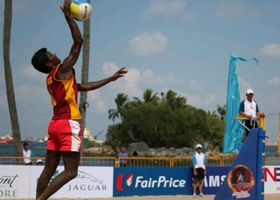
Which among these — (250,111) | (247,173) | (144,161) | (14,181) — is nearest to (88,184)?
(14,181)

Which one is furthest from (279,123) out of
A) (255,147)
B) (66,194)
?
(66,194)

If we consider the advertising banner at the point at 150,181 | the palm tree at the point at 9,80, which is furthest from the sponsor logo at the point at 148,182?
the palm tree at the point at 9,80

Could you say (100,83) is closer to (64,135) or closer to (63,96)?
(63,96)

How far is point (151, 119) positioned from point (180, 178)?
50829mm

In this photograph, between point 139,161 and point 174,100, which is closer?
point 139,161

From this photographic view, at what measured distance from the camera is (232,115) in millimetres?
14891

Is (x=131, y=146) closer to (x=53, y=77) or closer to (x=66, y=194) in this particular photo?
(x=66, y=194)

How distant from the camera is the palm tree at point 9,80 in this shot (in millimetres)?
17969

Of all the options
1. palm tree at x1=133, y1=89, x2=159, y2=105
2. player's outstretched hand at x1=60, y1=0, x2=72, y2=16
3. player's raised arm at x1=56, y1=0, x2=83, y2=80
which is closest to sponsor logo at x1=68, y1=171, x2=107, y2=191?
player's raised arm at x1=56, y1=0, x2=83, y2=80

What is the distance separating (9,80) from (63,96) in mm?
13270

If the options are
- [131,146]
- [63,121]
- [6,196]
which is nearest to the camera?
[63,121]

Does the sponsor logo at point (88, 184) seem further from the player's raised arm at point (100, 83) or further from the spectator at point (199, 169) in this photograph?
the player's raised arm at point (100, 83)

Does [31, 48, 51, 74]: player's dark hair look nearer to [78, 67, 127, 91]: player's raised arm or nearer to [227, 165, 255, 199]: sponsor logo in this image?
[78, 67, 127, 91]: player's raised arm

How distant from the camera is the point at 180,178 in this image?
1655 cm
